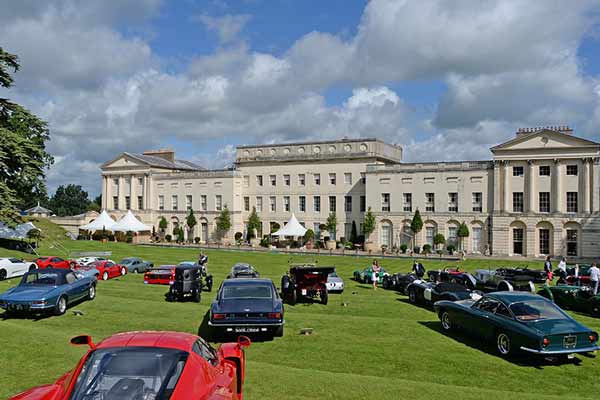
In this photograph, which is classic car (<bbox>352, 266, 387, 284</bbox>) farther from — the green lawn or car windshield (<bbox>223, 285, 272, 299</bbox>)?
car windshield (<bbox>223, 285, 272, 299</bbox>)

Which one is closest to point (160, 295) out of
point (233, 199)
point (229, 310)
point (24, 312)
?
point (24, 312)

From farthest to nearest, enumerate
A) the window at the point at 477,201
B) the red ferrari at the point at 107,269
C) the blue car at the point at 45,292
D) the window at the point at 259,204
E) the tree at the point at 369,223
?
the window at the point at 259,204, the tree at the point at 369,223, the window at the point at 477,201, the red ferrari at the point at 107,269, the blue car at the point at 45,292

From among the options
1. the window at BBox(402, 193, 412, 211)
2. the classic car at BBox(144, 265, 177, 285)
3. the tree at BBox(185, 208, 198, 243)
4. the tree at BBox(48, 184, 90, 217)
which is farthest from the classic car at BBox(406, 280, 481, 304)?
the tree at BBox(48, 184, 90, 217)

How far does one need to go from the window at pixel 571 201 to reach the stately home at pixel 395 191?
0.28 ft

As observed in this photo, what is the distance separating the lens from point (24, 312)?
52.9 feet

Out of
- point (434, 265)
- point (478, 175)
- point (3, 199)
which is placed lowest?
point (434, 265)

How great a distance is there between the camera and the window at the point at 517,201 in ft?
175

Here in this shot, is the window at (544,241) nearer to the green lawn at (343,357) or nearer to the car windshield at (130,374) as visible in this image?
the green lawn at (343,357)

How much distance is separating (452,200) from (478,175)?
3.68 metres

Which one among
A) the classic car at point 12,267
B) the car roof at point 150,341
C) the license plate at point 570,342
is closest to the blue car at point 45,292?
the classic car at point 12,267

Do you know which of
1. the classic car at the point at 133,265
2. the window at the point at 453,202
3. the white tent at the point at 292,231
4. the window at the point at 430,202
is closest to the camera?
the classic car at the point at 133,265

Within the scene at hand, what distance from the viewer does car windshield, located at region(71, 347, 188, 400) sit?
5500 millimetres

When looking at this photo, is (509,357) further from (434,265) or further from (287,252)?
(287,252)

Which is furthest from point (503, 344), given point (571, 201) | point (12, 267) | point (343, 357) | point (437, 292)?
point (571, 201)
